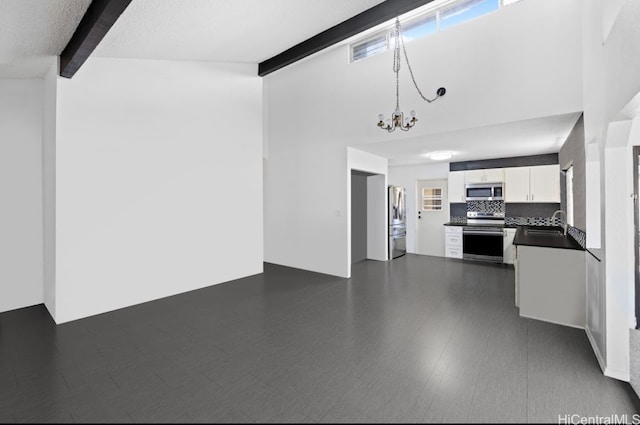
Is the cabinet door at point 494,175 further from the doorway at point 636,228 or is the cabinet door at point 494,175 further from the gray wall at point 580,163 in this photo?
the doorway at point 636,228

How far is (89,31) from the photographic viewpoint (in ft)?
8.68

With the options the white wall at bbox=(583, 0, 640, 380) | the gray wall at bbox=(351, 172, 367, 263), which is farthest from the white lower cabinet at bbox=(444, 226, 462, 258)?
the white wall at bbox=(583, 0, 640, 380)

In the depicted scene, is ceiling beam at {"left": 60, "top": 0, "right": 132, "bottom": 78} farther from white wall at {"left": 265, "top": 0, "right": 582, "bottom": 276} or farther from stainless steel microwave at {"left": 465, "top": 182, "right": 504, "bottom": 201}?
stainless steel microwave at {"left": 465, "top": 182, "right": 504, "bottom": 201}

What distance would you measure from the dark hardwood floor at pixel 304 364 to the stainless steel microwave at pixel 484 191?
2783mm

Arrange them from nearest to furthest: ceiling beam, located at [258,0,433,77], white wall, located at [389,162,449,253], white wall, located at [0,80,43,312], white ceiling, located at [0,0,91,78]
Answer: white ceiling, located at [0,0,91,78], ceiling beam, located at [258,0,433,77], white wall, located at [0,80,43,312], white wall, located at [389,162,449,253]

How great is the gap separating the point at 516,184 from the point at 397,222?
2420mm

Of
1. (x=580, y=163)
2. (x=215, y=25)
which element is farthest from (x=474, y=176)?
(x=215, y=25)

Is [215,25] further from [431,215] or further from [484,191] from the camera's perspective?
[431,215]

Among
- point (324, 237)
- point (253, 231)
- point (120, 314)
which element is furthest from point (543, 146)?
point (120, 314)

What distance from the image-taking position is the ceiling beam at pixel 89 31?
2.39 metres

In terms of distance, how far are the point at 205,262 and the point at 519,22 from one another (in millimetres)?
5198

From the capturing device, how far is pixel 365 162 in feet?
19.1

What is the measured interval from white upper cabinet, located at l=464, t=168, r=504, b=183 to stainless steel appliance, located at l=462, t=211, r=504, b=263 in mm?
735

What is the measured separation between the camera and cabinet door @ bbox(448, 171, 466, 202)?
22.1ft
